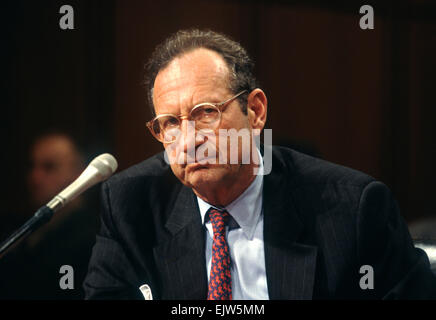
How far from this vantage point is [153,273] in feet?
4.23

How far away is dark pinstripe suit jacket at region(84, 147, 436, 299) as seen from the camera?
1.22 meters

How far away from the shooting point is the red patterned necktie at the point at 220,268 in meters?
1.21

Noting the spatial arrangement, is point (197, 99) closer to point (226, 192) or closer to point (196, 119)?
point (196, 119)

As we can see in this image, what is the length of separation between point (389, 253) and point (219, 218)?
0.44 m

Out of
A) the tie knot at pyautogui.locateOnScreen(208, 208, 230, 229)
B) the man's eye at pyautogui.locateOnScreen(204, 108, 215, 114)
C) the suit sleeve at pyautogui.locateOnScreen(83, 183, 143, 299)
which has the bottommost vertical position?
the suit sleeve at pyautogui.locateOnScreen(83, 183, 143, 299)

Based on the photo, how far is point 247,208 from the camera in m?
1.35

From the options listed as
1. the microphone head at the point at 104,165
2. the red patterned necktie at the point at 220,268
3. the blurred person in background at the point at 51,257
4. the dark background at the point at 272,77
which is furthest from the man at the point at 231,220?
the dark background at the point at 272,77

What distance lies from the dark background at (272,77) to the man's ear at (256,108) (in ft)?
4.14

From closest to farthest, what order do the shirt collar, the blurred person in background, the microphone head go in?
the microphone head
the shirt collar
the blurred person in background

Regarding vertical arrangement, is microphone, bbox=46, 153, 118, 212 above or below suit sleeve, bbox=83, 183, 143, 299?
above

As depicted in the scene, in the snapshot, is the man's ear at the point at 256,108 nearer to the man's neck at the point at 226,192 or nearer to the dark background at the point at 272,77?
the man's neck at the point at 226,192

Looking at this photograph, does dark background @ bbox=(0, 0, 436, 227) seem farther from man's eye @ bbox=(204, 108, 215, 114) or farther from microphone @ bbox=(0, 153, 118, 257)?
microphone @ bbox=(0, 153, 118, 257)

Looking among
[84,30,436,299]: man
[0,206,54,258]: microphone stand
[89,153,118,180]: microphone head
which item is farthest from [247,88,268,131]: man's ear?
[0,206,54,258]: microphone stand

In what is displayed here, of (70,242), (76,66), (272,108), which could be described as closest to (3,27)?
(76,66)
